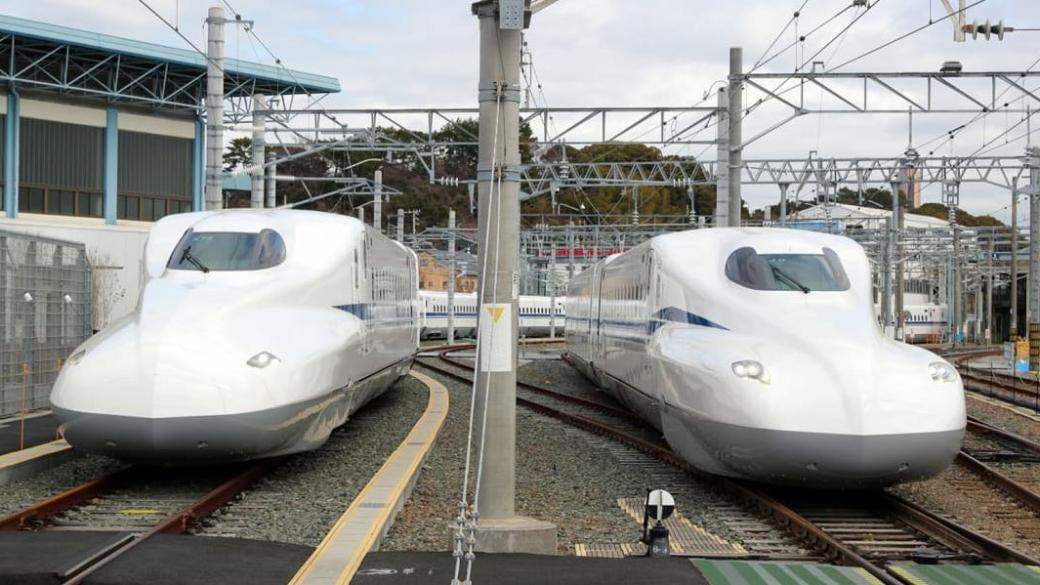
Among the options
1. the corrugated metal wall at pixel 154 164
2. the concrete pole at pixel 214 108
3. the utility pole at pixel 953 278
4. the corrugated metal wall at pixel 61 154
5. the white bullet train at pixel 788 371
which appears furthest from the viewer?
the utility pole at pixel 953 278

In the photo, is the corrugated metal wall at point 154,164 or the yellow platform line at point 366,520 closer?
the yellow platform line at point 366,520

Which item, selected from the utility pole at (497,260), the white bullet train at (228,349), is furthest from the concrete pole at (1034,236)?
the utility pole at (497,260)

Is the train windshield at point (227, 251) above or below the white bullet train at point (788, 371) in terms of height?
above

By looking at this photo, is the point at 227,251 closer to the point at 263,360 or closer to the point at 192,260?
the point at 192,260

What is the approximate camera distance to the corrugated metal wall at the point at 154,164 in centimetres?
3981

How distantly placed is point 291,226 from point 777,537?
6765mm

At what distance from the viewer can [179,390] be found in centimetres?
1134

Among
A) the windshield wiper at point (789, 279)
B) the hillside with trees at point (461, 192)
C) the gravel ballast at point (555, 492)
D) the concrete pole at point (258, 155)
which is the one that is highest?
the hillside with trees at point (461, 192)

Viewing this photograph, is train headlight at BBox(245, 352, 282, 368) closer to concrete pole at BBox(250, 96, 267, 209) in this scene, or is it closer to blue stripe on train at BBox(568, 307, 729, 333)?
blue stripe on train at BBox(568, 307, 729, 333)

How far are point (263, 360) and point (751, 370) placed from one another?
4580 mm

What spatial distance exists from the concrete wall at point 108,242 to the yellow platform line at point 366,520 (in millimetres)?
21370

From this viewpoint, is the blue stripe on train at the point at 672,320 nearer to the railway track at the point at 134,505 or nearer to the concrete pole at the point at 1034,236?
the railway track at the point at 134,505

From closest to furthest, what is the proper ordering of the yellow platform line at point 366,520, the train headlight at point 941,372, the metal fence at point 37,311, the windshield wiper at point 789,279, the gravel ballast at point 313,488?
the yellow platform line at point 366,520 < the gravel ballast at point 313,488 < the train headlight at point 941,372 < the windshield wiper at point 789,279 < the metal fence at point 37,311

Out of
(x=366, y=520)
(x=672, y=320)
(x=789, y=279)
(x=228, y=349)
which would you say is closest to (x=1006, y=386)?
(x=672, y=320)
